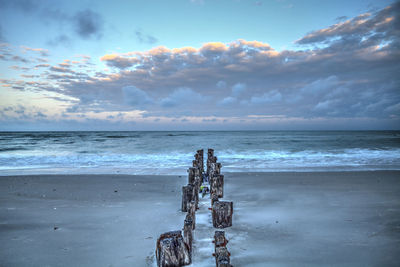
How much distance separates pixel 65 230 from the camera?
4.77 metres

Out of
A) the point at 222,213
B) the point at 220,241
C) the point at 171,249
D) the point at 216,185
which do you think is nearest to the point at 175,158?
the point at 216,185

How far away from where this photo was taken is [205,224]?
15.6ft

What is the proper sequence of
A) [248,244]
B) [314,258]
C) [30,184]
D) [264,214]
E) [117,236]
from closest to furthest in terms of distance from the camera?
[314,258]
[248,244]
[117,236]
[264,214]
[30,184]

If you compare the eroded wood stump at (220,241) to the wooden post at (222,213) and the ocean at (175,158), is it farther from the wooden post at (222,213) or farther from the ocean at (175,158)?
the ocean at (175,158)

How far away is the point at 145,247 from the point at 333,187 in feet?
23.7

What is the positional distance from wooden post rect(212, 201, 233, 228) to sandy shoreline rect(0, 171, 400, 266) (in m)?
0.21

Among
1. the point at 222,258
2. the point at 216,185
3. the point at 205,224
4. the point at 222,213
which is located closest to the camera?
the point at 222,258

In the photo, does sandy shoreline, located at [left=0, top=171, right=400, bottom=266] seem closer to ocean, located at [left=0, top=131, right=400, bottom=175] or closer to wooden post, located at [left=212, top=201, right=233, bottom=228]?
wooden post, located at [left=212, top=201, right=233, bottom=228]

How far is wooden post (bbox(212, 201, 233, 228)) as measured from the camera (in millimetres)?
4434

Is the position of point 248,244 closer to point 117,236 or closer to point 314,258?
point 314,258

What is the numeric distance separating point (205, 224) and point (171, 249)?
193 centimetres

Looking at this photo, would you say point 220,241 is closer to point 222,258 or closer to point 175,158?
point 222,258

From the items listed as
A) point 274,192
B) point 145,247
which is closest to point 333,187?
point 274,192

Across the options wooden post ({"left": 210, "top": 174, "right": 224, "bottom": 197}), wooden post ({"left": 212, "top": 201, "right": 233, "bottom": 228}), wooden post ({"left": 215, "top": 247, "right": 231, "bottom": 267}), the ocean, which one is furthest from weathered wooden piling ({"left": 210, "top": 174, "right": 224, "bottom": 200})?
the ocean
